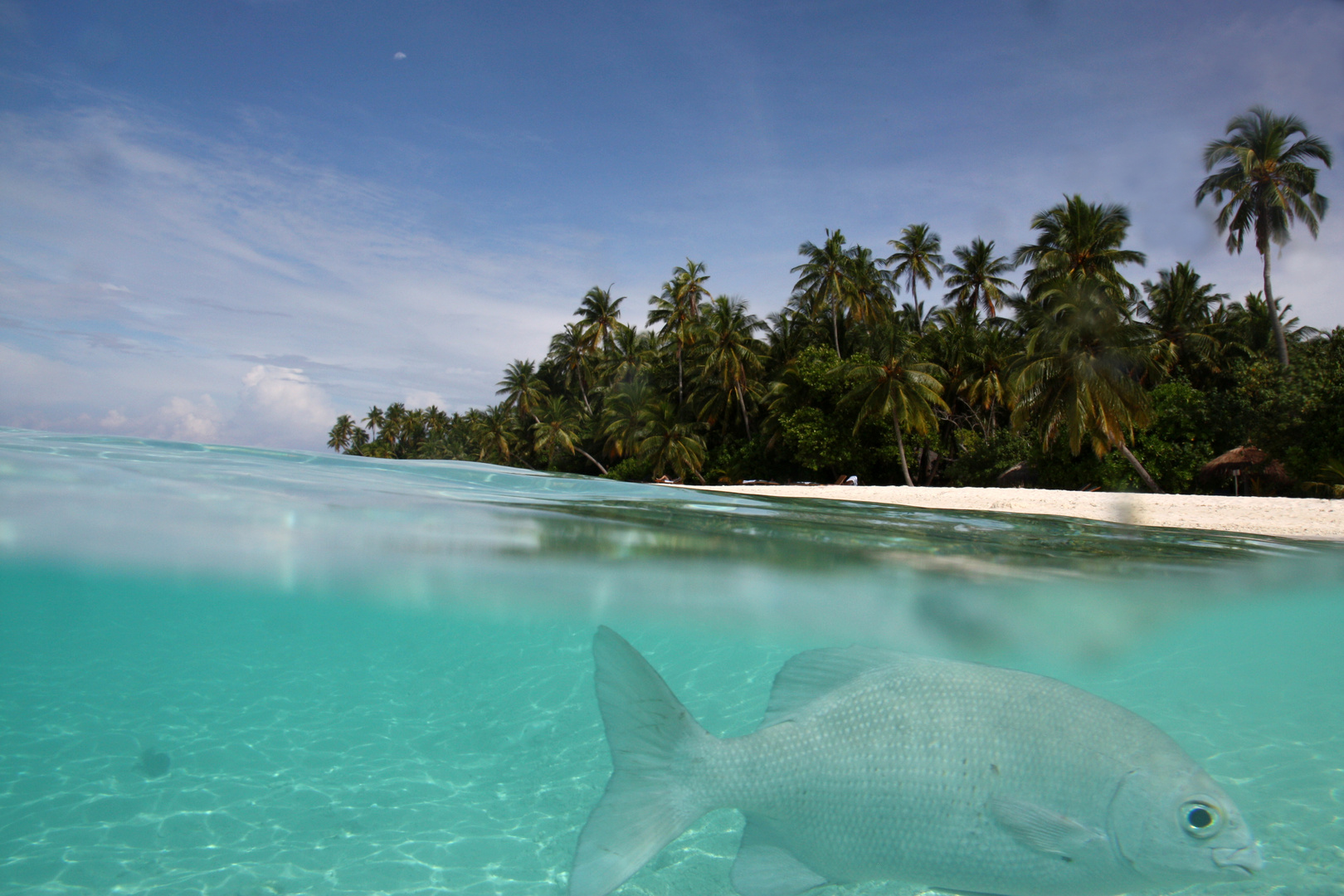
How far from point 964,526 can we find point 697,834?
8278mm

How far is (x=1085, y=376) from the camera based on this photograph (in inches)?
969

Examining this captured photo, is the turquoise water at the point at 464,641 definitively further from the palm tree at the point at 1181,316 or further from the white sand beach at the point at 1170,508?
the palm tree at the point at 1181,316

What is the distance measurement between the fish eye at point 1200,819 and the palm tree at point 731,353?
40.2 metres

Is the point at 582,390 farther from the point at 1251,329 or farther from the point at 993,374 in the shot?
the point at 1251,329

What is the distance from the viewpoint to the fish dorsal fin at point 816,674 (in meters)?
2.23

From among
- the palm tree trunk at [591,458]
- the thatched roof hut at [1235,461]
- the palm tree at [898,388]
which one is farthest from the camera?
the palm tree trunk at [591,458]

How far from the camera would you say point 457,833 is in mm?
5965

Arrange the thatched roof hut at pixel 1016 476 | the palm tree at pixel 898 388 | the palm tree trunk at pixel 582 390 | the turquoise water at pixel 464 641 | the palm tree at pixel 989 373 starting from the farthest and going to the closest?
the palm tree trunk at pixel 582 390 < the palm tree at pixel 989 373 < the palm tree at pixel 898 388 < the thatched roof hut at pixel 1016 476 < the turquoise water at pixel 464 641

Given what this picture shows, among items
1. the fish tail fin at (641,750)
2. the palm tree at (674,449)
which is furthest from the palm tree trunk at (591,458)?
the fish tail fin at (641,750)

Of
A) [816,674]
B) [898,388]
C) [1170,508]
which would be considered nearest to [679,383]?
[898,388]

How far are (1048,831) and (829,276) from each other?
4246cm

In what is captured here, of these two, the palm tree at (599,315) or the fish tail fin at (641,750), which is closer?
the fish tail fin at (641,750)

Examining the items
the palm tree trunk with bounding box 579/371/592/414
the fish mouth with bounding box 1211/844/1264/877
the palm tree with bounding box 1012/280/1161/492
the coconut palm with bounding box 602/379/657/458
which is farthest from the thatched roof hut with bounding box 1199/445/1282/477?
the palm tree trunk with bounding box 579/371/592/414

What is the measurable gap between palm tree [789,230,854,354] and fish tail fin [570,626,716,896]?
132ft
